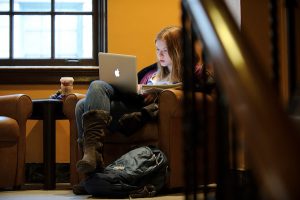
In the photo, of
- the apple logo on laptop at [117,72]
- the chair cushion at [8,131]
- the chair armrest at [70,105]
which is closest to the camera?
the apple logo on laptop at [117,72]

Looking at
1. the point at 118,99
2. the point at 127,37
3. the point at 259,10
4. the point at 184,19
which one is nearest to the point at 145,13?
the point at 127,37

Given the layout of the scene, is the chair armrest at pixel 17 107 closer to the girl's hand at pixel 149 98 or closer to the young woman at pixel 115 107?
the young woman at pixel 115 107

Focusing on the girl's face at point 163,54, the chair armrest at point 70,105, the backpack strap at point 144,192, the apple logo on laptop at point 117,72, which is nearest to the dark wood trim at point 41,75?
the chair armrest at point 70,105

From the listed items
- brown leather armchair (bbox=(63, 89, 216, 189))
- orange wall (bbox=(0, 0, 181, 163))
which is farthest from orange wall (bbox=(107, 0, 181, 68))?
brown leather armchair (bbox=(63, 89, 216, 189))

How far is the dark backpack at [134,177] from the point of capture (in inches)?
117

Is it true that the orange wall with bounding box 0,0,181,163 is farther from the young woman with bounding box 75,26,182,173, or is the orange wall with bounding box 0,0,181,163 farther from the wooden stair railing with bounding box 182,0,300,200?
the wooden stair railing with bounding box 182,0,300,200

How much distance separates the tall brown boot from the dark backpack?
9 centimetres

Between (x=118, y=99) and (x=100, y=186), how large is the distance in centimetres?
61

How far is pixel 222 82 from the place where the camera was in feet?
2.57

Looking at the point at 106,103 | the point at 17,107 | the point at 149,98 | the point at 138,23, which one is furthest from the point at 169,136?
the point at 138,23

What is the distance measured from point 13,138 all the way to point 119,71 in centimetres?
91

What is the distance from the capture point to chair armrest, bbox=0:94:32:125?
3.81 metres

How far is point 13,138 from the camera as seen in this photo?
3682 mm

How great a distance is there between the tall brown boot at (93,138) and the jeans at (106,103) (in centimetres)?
5
